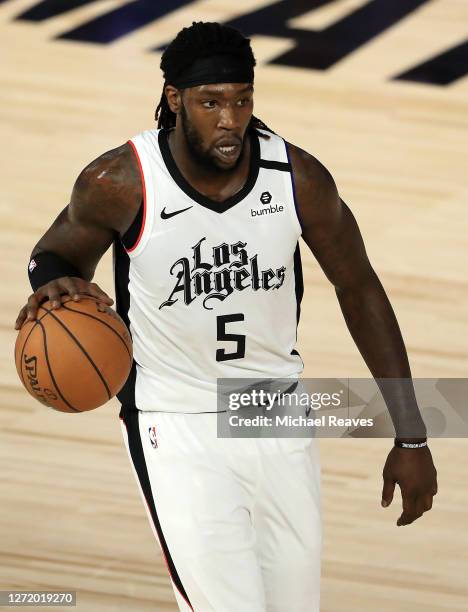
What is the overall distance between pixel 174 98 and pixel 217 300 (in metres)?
0.67

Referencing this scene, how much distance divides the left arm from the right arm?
56 centimetres

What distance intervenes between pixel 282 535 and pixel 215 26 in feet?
5.54

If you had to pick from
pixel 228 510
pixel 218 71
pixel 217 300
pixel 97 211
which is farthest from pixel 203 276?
pixel 228 510

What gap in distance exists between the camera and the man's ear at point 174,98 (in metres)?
4.88

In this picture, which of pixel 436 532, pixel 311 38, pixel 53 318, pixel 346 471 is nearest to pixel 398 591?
pixel 436 532

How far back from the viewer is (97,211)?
4.89 m

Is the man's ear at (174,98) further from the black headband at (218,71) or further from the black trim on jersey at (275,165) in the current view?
the black trim on jersey at (275,165)

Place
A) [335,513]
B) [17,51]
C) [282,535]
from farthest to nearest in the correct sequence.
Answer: [17,51] < [335,513] < [282,535]

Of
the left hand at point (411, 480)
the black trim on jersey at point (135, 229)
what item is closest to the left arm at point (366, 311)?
the left hand at point (411, 480)

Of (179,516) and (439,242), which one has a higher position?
(439,242)

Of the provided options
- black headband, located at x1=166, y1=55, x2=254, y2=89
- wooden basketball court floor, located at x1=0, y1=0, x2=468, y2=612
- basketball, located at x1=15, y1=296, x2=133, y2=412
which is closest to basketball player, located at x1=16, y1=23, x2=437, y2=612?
black headband, located at x1=166, y1=55, x2=254, y2=89

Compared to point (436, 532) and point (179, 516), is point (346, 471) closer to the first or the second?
point (436, 532)

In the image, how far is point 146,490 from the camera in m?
5.00

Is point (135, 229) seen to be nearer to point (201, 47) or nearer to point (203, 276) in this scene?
point (203, 276)
